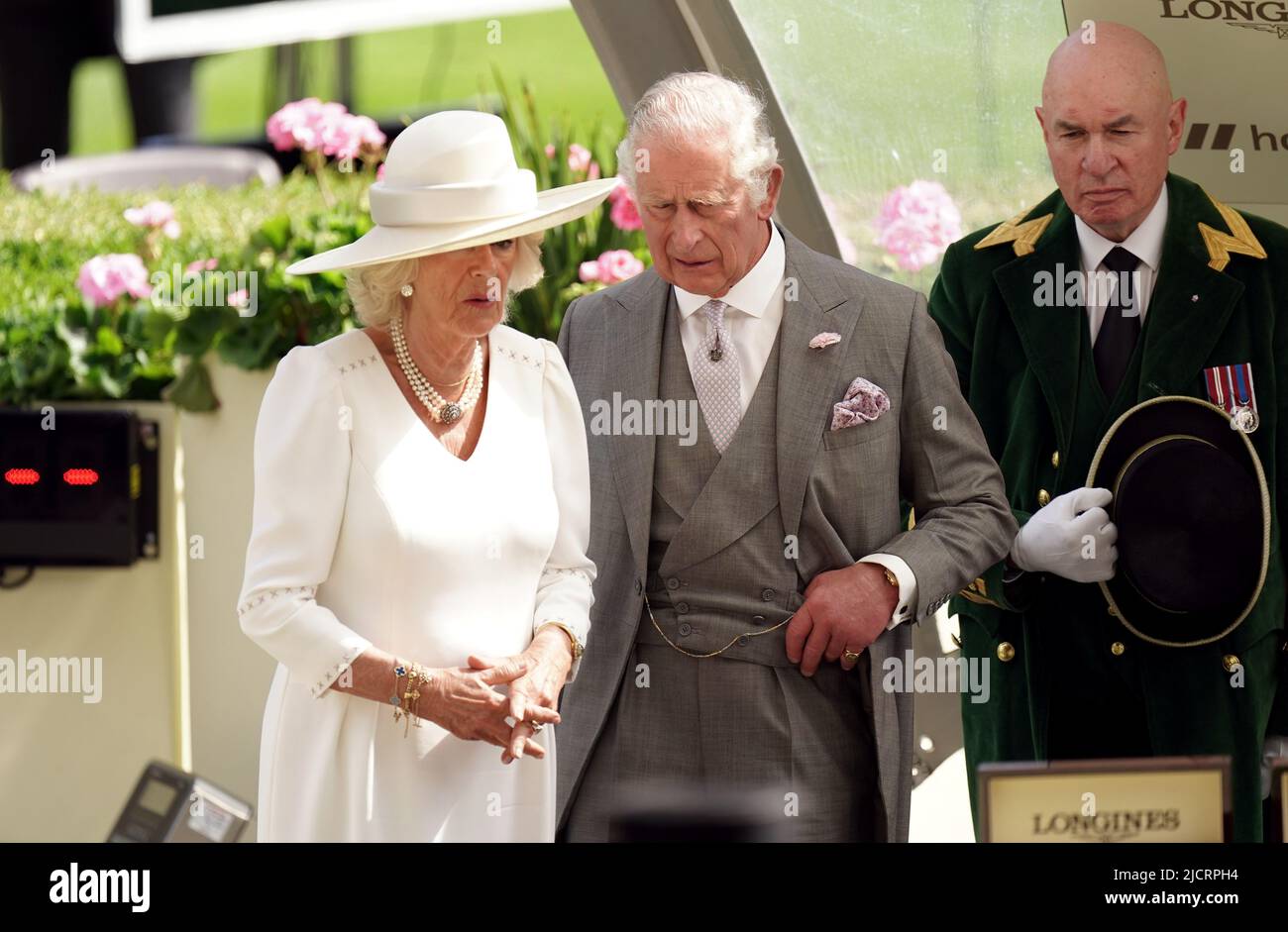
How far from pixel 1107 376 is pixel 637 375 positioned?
0.88 m

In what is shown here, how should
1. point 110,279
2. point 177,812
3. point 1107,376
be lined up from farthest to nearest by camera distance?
point 110,279
point 1107,376
point 177,812

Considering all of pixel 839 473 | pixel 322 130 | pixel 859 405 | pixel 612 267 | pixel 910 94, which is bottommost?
pixel 839 473

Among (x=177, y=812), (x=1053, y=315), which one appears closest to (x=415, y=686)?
(x=177, y=812)

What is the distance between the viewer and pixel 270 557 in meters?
2.36

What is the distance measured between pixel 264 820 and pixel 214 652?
1.56m

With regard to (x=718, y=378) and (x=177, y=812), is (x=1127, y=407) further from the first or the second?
(x=177, y=812)

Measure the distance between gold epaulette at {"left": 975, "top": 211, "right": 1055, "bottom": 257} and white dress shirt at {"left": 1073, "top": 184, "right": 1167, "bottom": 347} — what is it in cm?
8

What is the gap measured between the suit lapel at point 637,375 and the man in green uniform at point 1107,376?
2.05ft

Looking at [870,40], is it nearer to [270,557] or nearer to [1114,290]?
[1114,290]

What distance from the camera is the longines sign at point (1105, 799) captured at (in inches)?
90.9

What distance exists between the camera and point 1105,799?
2.35 meters

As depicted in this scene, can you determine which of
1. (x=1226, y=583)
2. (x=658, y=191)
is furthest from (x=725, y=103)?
(x=1226, y=583)

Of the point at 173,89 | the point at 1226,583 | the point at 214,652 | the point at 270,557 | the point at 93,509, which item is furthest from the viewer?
the point at 173,89
